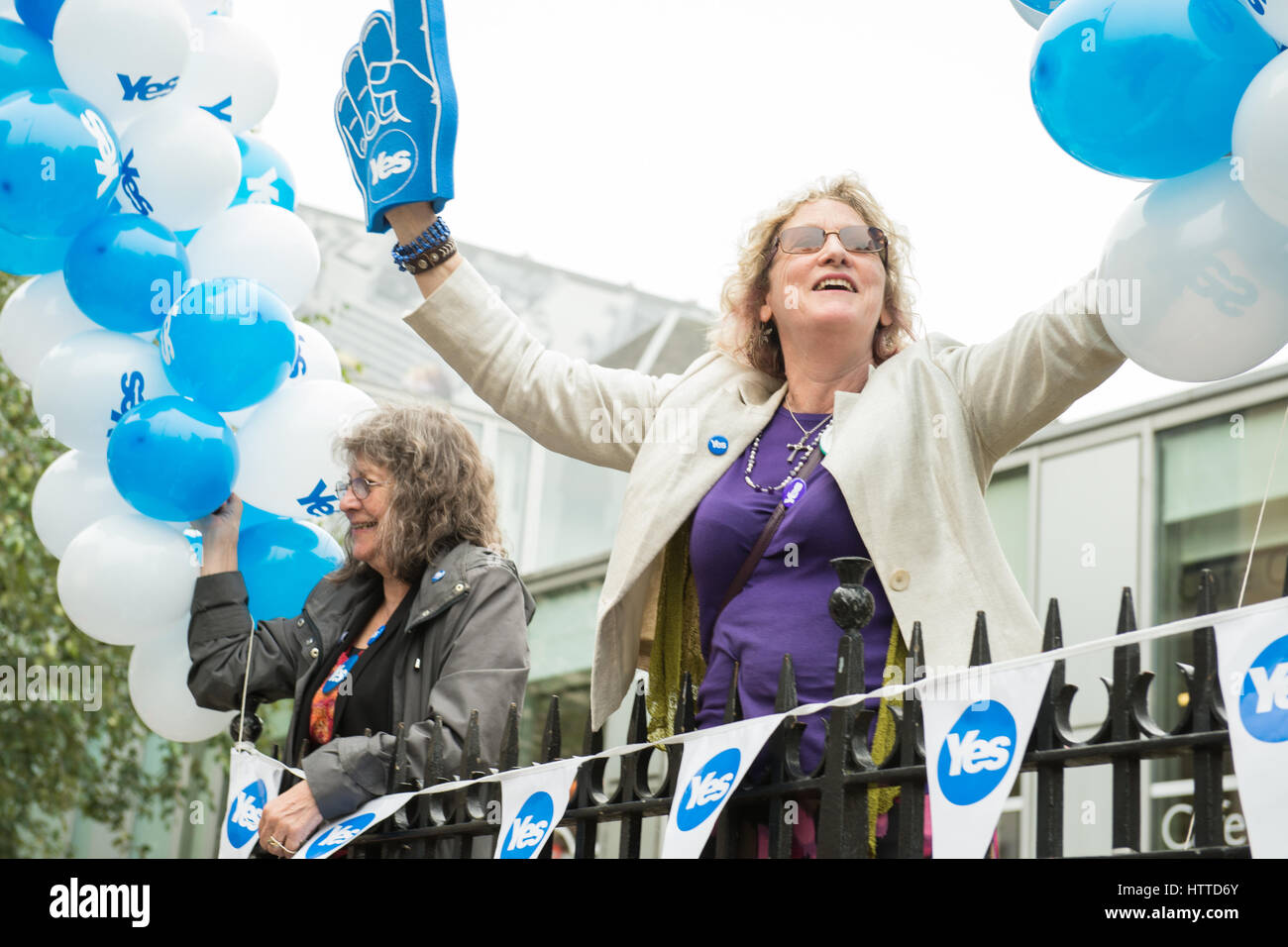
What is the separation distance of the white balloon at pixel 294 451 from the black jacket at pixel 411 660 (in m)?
0.26

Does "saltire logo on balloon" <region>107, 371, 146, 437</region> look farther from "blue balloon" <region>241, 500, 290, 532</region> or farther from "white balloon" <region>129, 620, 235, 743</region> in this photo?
"white balloon" <region>129, 620, 235, 743</region>

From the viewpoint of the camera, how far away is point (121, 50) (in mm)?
3729

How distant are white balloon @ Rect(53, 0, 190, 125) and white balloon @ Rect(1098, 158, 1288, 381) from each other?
2.71 meters

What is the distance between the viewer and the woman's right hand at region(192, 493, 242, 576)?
12.2 ft

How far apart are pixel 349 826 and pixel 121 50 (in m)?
2.10

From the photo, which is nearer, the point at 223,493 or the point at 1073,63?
the point at 1073,63

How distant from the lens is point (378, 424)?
11.9ft
